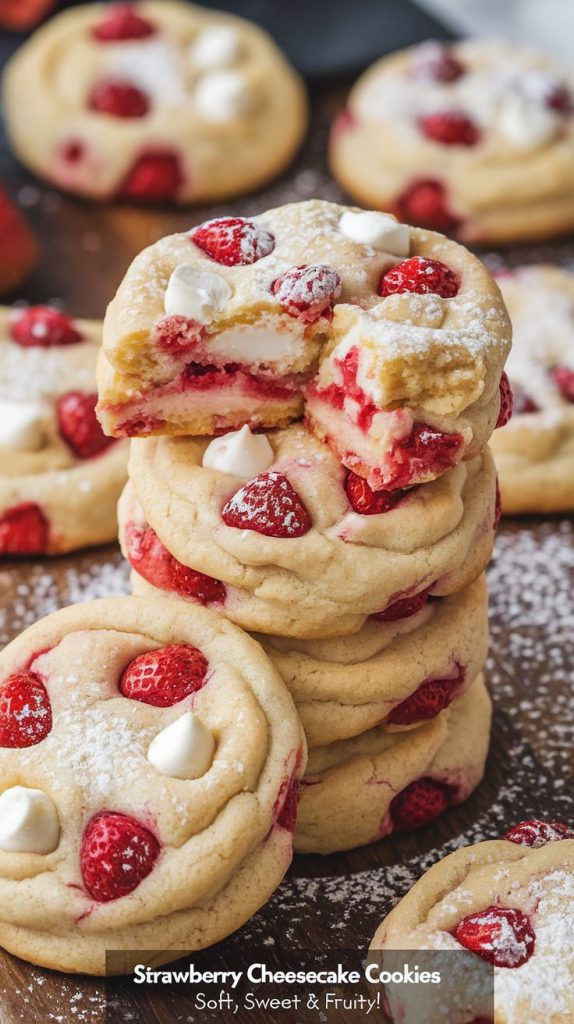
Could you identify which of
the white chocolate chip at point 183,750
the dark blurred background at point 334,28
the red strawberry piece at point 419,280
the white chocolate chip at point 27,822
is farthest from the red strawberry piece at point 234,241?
the dark blurred background at point 334,28

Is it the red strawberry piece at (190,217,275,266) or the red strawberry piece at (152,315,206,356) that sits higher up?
the red strawberry piece at (190,217,275,266)

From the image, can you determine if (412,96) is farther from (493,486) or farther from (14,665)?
(14,665)

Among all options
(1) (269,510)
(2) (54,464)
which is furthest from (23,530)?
(1) (269,510)

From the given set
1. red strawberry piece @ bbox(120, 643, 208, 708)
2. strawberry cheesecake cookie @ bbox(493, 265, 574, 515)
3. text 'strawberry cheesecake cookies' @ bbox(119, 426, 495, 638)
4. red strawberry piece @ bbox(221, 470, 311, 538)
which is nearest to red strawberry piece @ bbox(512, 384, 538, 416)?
strawberry cheesecake cookie @ bbox(493, 265, 574, 515)

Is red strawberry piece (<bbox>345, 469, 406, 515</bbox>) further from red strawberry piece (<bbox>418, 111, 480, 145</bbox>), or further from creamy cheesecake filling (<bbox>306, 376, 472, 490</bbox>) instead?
red strawberry piece (<bbox>418, 111, 480, 145</bbox>)

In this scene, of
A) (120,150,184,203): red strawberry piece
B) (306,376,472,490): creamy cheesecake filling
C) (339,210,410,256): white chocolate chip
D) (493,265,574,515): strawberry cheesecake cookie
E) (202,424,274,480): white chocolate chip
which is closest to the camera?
(306,376,472,490): creamy cheesecake filling

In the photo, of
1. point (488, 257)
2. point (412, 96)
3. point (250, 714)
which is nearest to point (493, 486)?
point (250, 714)

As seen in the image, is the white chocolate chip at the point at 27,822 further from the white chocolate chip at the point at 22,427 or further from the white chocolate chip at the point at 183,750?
the white chocolate chip at the point at 22,427

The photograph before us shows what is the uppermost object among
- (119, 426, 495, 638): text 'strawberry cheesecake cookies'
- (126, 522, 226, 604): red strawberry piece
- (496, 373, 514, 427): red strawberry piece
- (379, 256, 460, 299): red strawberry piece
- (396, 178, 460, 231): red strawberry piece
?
(379, 256, 460, 299): red strawberry piece
